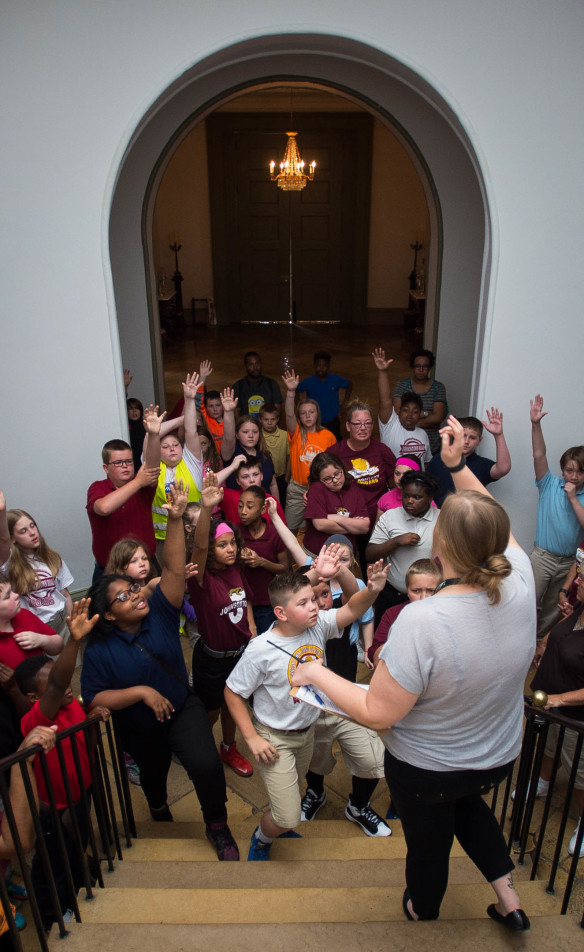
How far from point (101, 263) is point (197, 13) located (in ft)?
5.63

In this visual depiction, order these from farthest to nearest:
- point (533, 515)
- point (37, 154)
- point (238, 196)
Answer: point (238, 196) → point (533, 515) → point (37, 154)

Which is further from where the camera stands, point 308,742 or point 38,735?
point 308,742

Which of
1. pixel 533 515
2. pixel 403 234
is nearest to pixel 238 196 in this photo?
pixel 403 234

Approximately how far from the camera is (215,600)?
11.3ft

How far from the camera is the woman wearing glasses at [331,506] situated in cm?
429

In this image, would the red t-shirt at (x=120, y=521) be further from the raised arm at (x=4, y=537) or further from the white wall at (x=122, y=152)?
the white wall at (x=122, y=152)

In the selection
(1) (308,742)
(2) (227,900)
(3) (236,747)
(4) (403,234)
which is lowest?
(3) (236,747)

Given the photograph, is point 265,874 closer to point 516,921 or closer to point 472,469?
point 516,921

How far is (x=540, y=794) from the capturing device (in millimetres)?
3562

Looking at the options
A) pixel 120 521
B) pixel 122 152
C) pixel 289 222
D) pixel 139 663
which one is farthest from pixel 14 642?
pixel 289 222

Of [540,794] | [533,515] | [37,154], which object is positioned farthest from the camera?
[533,515]

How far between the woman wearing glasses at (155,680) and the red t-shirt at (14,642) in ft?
1.31

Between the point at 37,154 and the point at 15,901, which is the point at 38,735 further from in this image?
the point at 37,154

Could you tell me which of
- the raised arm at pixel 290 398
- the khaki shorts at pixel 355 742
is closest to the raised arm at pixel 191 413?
the raised arm at pixel 290 398
